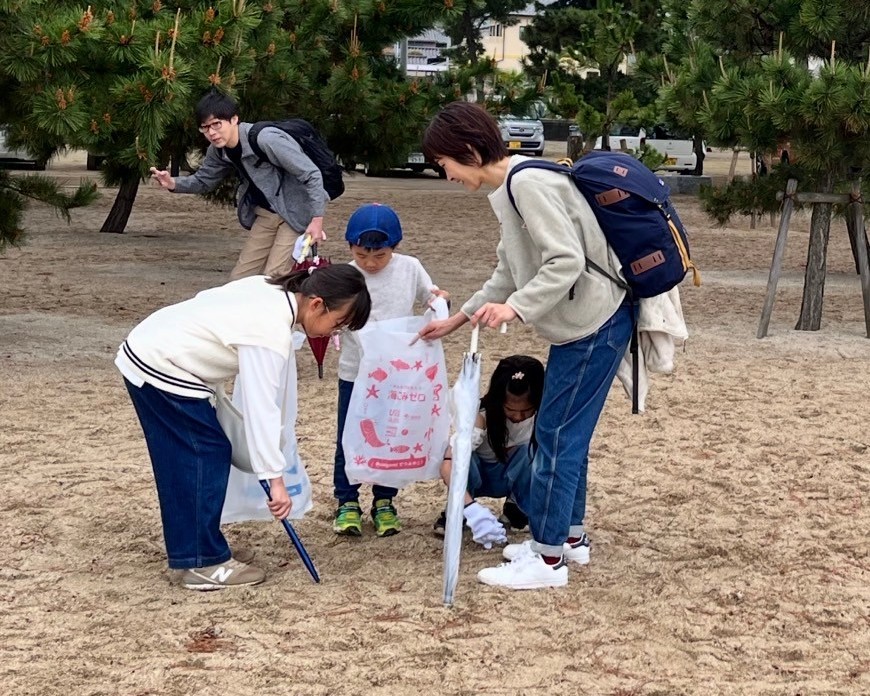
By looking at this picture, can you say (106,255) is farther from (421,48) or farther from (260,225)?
(421,48)

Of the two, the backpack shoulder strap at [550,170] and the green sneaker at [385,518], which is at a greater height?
the backpack shoulder strap at [550,170]

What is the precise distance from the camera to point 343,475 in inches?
174

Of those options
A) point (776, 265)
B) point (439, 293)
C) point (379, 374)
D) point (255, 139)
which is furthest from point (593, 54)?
point (379, 374)

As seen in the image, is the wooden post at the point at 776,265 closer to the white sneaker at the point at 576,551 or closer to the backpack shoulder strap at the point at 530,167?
the white sneaker at the point at 576,551

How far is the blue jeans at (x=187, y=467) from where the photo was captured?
3.69 m

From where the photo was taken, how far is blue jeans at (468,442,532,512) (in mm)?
4234

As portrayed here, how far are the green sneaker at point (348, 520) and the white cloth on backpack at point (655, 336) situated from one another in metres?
1.09

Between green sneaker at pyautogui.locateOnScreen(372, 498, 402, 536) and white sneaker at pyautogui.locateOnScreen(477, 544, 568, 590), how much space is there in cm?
57

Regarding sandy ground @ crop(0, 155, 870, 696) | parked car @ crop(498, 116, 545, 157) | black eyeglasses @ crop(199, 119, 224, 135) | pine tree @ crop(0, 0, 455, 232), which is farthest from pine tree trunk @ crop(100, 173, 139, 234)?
parked car @ crop(498, 116, 545, 157)

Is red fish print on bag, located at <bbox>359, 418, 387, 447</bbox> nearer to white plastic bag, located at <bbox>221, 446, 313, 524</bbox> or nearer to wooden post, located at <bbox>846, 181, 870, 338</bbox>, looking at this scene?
white plastic bag, located at <bbox>221, 446, 313, 524</bbox>

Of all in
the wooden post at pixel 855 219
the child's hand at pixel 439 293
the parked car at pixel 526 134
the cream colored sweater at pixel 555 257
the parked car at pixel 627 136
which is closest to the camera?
the cream colored sweater at pixel 555 257

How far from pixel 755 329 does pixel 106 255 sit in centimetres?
627

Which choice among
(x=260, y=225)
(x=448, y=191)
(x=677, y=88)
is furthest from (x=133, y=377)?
(x=448, y=191)

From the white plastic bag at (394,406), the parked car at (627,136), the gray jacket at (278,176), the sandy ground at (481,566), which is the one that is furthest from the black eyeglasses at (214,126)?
the parked car at (627,136)
